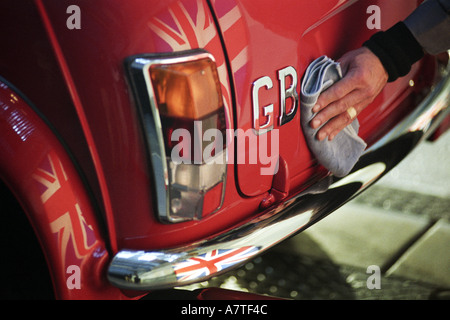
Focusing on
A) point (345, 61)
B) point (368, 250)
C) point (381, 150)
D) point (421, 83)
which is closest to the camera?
point (345, 61)

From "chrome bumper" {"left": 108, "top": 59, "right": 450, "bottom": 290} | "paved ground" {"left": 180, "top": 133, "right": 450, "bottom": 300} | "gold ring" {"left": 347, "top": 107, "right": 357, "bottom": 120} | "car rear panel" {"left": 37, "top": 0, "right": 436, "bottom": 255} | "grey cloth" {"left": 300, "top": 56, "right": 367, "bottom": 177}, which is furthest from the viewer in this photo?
"paved ground" {"left": 180, "top": 133, "right": 450, "bottom": 300}

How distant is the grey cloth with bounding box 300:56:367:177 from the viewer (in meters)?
1.27

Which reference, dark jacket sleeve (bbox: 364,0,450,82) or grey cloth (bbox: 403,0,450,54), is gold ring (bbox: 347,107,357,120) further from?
grey cloth (bbox: 403,0,450,54)

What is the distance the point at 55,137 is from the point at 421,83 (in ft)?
4.52

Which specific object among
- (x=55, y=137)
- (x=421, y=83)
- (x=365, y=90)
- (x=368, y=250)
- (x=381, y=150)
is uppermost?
(x=55, y=137)

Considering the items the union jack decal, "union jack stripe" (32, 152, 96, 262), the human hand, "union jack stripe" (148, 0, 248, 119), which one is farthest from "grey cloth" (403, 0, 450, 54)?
"union jack stripe" (32, 152, 96, 262)

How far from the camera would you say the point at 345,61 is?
55.3 inches

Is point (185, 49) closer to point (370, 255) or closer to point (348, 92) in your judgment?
point (348, 92)

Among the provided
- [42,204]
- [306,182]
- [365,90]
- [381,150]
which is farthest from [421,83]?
[42,204]

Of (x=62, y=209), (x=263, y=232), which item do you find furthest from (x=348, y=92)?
(x=62, y=209)

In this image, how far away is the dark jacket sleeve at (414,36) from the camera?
144 centimetres

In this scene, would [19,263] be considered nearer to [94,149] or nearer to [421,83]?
[94,149]

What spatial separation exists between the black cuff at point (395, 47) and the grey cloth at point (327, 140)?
178 mm

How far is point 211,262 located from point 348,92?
2.06 ft
